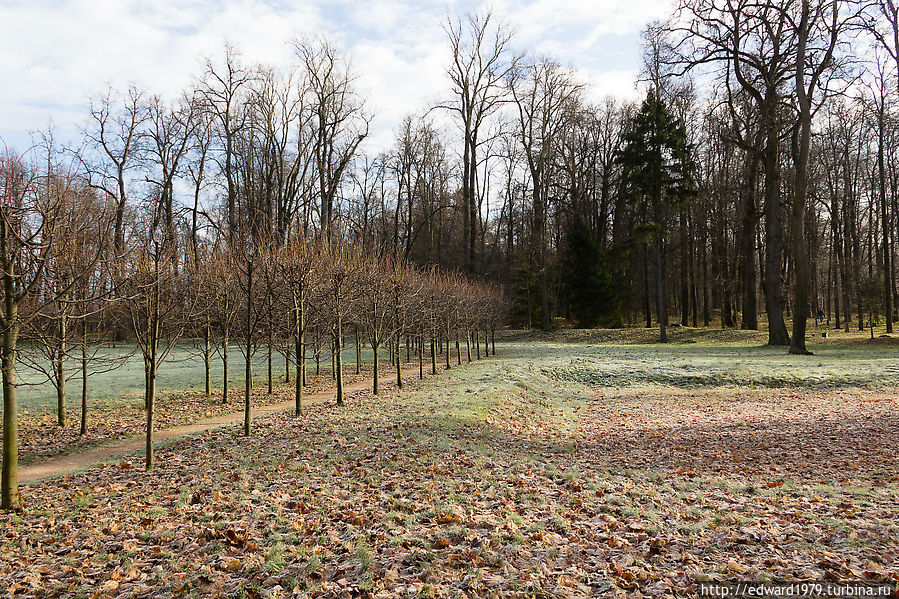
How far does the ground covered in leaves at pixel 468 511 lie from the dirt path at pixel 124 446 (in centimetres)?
81

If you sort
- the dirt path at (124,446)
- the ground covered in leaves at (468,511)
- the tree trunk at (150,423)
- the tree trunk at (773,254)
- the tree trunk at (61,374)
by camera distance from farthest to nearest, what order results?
the tree trunk at (773,254) < the tree trunk at (61,374) < the dirt path at (124,446) < the tree trunk at (150,423) < the ground covered in leaves at (468,511)

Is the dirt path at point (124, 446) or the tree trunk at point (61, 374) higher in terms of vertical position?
the tree trunk at point (61, 374)

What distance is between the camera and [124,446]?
9.27 metres

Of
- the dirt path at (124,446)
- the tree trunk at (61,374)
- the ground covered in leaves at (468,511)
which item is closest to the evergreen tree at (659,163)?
the ground covered in leaves at (468,511)

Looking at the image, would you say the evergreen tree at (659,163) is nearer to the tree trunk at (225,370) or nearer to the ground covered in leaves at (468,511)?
the ground covered in leaves at (468,511)

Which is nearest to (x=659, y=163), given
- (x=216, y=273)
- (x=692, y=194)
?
(x=692, y=194)

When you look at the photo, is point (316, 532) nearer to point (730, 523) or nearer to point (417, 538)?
point (417, 538)

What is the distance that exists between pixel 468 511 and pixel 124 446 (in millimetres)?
7544

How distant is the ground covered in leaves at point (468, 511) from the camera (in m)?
4.00

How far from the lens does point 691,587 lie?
3.78 m

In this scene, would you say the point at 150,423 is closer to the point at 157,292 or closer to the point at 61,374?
the point at 157,292

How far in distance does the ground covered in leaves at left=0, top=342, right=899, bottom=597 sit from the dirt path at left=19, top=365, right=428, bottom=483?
0.81m

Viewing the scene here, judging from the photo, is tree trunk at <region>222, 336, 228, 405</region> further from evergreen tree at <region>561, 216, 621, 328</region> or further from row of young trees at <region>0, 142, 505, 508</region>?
evergreen tree at <region>561, 216, 621, 328</region>

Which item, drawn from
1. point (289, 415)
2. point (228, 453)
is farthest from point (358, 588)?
point (289, 415)
